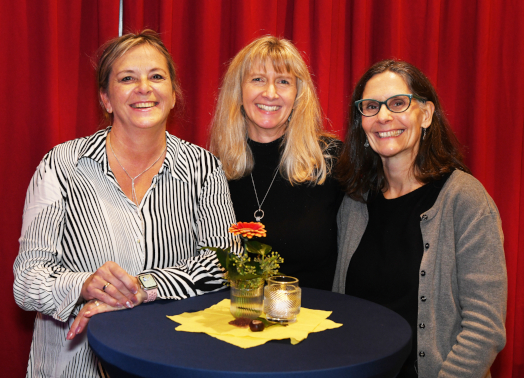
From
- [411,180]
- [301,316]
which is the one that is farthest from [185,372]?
[411,180]

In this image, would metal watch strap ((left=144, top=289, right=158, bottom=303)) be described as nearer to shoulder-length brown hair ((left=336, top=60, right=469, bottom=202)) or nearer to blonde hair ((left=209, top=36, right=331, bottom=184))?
blonde hair ((left=209, top=36, right=331, bottom=184))

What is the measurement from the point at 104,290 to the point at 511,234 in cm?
248

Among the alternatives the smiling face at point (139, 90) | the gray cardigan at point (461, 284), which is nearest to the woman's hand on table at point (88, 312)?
the smiling face at point (139, 90)

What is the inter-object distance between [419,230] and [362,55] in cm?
151

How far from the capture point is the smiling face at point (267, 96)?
2316 mm

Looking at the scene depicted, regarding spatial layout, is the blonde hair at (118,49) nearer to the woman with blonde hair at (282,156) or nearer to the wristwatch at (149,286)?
the woman with blonde hair at (282,156)

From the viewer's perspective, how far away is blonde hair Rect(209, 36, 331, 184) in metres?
2.30

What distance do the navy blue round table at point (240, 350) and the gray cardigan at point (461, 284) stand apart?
322 mm

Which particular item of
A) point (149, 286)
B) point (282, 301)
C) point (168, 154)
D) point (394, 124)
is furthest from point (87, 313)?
point (394, 124)

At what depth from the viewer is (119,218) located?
1894mm

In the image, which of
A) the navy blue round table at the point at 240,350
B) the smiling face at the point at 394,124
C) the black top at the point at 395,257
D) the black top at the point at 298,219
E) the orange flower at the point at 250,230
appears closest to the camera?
the navy blue round table at the point at 240,350

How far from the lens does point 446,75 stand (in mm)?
3092

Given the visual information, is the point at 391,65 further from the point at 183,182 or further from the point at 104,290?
the point at 104,290

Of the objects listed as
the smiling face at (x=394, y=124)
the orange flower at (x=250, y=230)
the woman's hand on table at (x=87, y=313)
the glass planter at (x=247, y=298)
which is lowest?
the woman's hand on table at (x=87, y=313)
